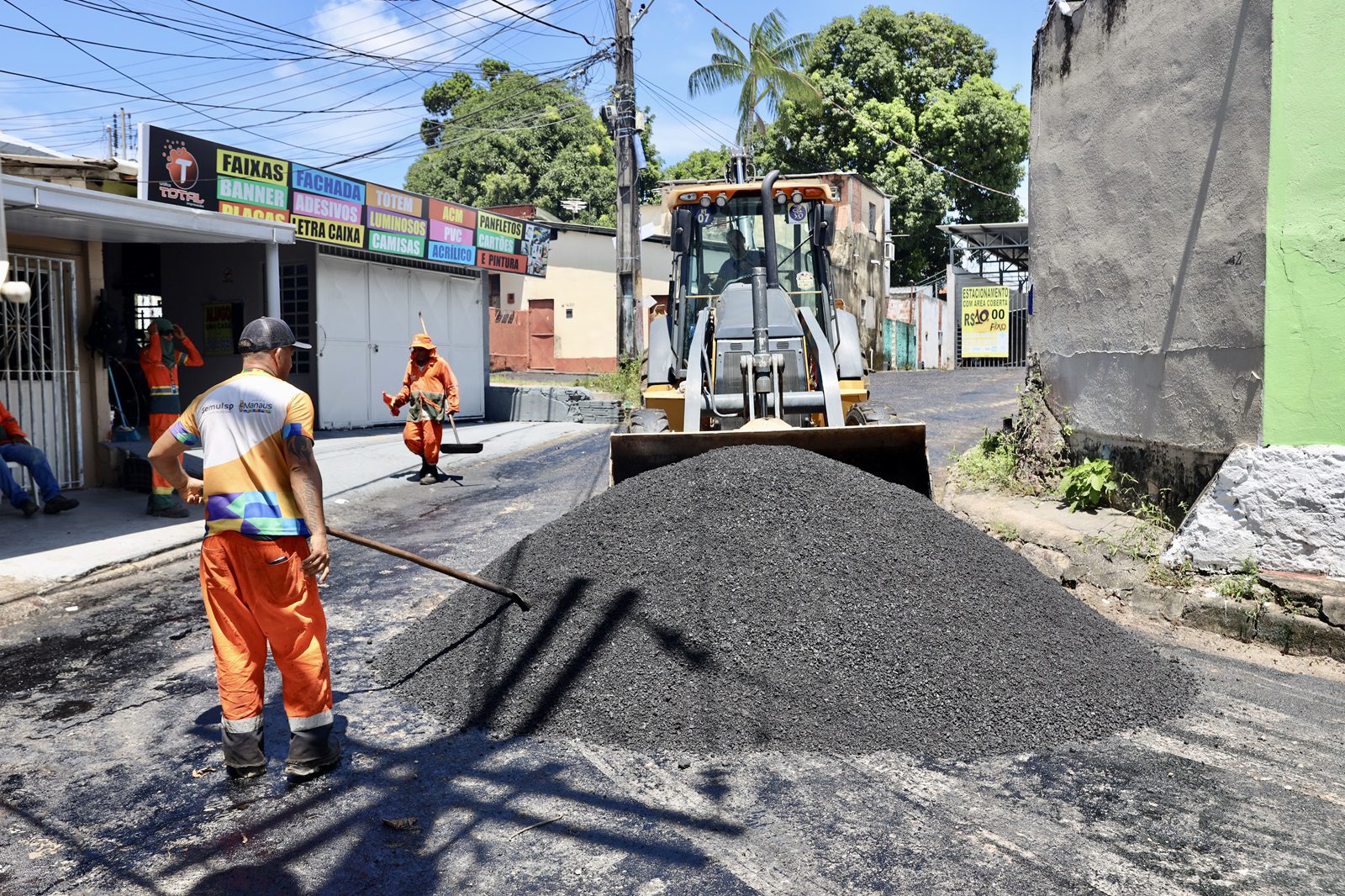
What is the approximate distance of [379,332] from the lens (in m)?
15.9

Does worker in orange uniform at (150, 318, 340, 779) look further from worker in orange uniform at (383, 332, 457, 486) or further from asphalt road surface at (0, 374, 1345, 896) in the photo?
worker in orange uniform at (383, 332, 457, 486)

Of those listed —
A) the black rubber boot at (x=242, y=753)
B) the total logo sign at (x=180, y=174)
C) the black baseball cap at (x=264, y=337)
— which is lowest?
the black rubber boot at (x=242, y=753)

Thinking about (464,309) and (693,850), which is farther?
(464,309)

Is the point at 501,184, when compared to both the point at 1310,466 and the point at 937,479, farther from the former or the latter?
the point at 1310,466

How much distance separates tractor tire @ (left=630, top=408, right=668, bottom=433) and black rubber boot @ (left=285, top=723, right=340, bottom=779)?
4194 mm

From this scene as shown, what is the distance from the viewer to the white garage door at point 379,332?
48.9ft

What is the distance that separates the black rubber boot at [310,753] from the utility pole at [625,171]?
12816 mm

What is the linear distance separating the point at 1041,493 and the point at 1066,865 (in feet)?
18.4

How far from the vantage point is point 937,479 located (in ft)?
31.9

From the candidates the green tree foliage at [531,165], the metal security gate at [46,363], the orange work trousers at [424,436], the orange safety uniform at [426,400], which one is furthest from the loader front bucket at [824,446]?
the green tree foliage at [531,165]

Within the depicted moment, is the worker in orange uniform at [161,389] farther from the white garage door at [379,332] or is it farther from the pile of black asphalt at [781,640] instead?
the white garage door at [379,332]

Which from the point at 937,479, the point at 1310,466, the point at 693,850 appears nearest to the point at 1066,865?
the point at 693,850

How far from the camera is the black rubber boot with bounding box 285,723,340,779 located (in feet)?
12.4

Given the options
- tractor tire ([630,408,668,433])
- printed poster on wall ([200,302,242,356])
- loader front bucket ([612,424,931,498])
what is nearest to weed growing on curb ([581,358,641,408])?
printed poster on wall ([200,302,242,356])
